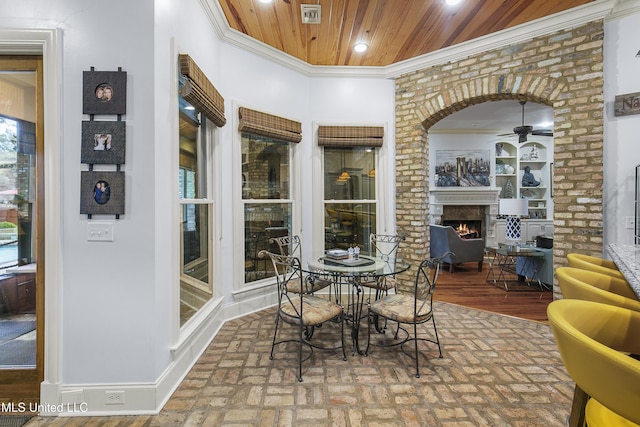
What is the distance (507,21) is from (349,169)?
2449 mm

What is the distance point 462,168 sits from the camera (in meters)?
7.37

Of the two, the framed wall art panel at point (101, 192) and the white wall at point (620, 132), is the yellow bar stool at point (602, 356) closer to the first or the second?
the framed wall art panel at point (101, 192)

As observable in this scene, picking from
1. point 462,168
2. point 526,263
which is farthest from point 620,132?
point 462,168

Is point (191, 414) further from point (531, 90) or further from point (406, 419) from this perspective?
point (531, 90)

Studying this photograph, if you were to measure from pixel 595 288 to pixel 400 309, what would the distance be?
1346 millimetres

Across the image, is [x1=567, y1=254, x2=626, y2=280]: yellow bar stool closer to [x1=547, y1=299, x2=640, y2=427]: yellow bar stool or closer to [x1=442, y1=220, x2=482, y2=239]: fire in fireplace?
[x1=547, y1=299, x2=640, y2=427]: yellow bar stool

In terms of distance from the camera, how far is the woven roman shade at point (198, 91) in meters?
2.29

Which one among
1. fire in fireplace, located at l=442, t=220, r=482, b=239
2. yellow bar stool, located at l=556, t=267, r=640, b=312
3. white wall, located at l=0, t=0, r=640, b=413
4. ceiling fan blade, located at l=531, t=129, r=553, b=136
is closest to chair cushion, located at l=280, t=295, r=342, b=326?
white wall, located at l=0, t=0, r=640, b=413

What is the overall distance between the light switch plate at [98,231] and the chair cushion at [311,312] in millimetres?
1356

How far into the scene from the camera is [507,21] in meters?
3.31

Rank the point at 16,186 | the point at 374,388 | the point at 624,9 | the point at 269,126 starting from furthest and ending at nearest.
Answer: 1. the point at 269,126
2. the point at 624,9
3. the point at 374,388
4. the point at 16,186

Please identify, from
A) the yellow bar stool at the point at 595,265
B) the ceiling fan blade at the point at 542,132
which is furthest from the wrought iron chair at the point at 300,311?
the ceiling fan blade at the point at 542,132
